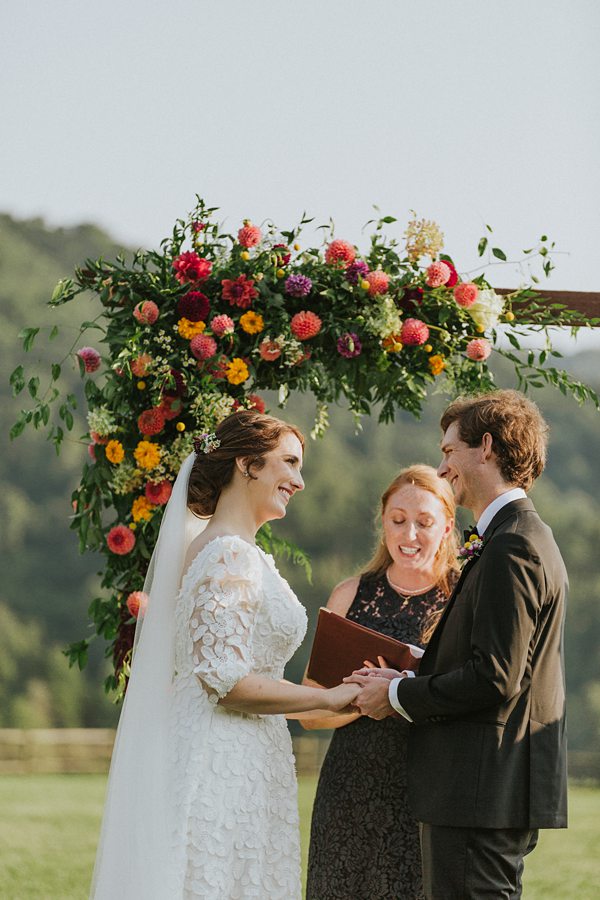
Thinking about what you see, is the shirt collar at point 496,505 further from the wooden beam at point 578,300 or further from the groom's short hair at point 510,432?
Answer: the wooden beam at point 578,300

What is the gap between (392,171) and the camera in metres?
18.0

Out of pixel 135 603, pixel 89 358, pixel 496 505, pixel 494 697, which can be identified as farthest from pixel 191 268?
pixel 494 697

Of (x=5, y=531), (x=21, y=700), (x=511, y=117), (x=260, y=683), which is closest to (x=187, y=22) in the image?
(x=511, y=117)

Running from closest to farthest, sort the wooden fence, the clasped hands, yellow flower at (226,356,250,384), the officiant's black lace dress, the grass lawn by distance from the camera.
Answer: the clasped hands < the officiant's black lace dress < yellow flower at (226,356,250,384) < the grass lawn < the wooden fence

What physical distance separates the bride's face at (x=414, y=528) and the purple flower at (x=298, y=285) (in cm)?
79

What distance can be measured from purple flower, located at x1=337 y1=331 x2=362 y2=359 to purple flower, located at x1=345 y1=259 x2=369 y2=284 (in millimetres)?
196

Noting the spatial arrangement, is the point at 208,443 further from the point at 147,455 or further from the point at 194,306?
the point at 194,306

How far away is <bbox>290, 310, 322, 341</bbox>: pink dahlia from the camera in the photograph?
3838mm

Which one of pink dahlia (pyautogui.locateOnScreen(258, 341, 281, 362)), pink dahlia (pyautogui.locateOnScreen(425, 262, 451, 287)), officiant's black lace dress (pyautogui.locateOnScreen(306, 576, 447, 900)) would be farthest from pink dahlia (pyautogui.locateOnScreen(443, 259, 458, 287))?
officiant's black lace dress (pyautogui.locateOnScreen(306, 576, 447, 900))

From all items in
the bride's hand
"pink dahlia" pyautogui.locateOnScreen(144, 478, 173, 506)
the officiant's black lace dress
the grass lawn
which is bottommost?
the grass lawn

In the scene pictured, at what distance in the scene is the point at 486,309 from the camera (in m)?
3.90

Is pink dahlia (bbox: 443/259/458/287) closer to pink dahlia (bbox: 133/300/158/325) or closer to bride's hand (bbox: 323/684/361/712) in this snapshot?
pink dahlia (bbox: 133/300/158/325)

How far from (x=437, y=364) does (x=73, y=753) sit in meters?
12.5

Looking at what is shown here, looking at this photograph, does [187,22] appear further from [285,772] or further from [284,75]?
[285,772]
